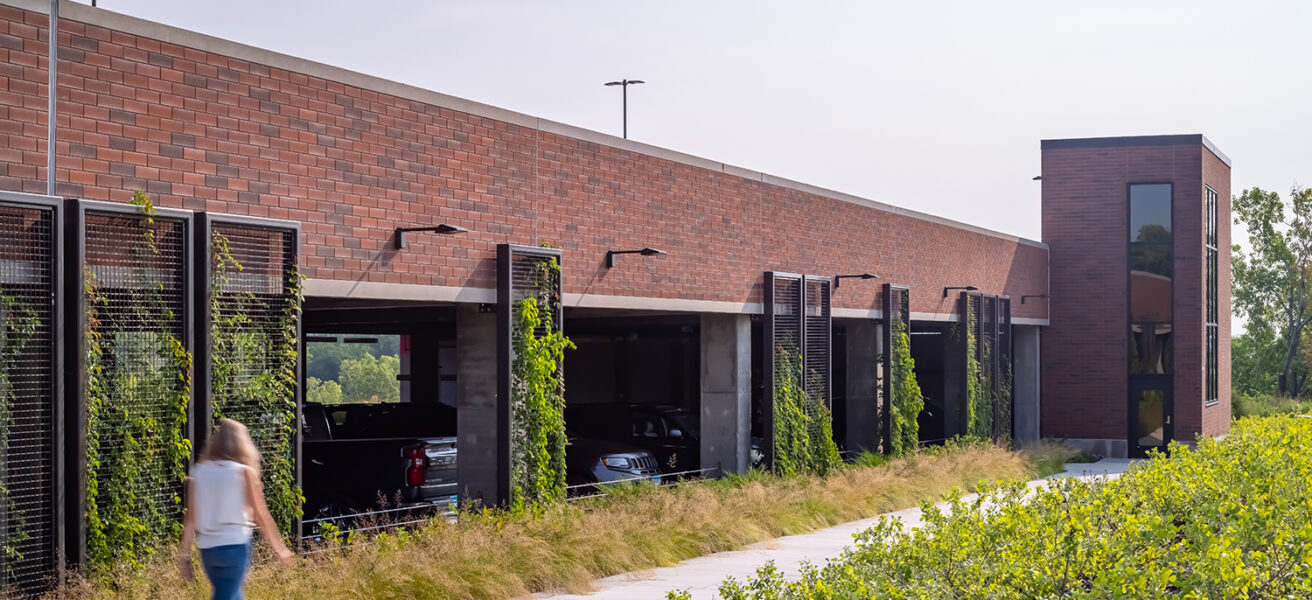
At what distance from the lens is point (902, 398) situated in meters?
24.4

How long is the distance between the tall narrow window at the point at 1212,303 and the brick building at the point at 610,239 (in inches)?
11.2

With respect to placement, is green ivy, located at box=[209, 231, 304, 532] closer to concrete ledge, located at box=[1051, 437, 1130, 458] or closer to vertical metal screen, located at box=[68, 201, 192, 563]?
vertical metal screen, located at box=[68, 201, 192, 563]

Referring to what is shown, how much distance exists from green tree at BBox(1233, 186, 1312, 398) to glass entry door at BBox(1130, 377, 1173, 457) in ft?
61.3

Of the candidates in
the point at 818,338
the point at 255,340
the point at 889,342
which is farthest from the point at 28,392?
the point at 889,342

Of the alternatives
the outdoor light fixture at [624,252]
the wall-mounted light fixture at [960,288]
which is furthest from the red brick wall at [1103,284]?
the outdoor light fixture at [624,252]

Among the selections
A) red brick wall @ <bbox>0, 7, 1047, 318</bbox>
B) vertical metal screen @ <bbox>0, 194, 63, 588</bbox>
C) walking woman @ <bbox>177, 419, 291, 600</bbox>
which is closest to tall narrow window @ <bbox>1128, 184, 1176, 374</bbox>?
red brick wall @ <bbox>0, 7, 1047, 318</bbox>

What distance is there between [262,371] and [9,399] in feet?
7.53

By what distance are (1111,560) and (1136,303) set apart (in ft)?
87.1

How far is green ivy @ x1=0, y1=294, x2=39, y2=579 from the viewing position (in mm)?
9594

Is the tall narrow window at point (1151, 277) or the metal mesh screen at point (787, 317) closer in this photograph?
the metal mesh screen at point (787, 317)

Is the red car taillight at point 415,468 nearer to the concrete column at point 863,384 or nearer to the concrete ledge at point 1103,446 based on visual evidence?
the concrete column at point 863,384

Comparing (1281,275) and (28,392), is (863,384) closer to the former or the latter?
(28,392)

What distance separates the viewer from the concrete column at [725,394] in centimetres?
1948

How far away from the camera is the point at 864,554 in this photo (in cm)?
960
